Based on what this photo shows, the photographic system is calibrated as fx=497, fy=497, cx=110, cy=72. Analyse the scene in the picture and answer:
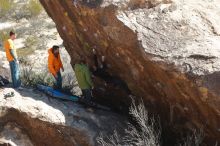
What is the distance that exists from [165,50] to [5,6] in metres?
21.2

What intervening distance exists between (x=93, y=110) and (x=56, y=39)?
12.2 metres

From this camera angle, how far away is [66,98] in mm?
11086

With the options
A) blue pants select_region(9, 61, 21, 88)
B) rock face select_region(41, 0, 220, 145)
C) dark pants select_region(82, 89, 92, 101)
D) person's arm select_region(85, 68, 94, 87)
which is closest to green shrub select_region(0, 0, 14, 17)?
blue pants select_region(9, 61, 21, 88)

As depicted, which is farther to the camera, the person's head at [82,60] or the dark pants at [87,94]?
the person's head at [82,60]

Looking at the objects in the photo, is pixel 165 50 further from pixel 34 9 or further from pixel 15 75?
pixel 34 9

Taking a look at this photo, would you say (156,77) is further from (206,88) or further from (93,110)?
(93,110)

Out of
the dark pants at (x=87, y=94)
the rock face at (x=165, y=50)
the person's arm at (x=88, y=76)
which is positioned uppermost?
the rock face at (x=165, y=50)

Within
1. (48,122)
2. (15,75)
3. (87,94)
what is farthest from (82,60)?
(48,122)

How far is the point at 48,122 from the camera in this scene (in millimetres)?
10367

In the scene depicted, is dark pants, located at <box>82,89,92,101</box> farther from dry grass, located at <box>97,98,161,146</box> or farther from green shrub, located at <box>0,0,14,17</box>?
green shrub, located at <box>0,0,14,17</box>

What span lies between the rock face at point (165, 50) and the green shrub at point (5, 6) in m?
17.7

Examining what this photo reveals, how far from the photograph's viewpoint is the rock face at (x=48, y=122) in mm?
10305

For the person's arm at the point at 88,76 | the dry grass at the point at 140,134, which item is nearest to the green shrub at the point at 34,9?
the person's arm at the point at 88,76

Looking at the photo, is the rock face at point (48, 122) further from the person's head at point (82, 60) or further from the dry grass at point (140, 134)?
the person's head at point (82, 60)
